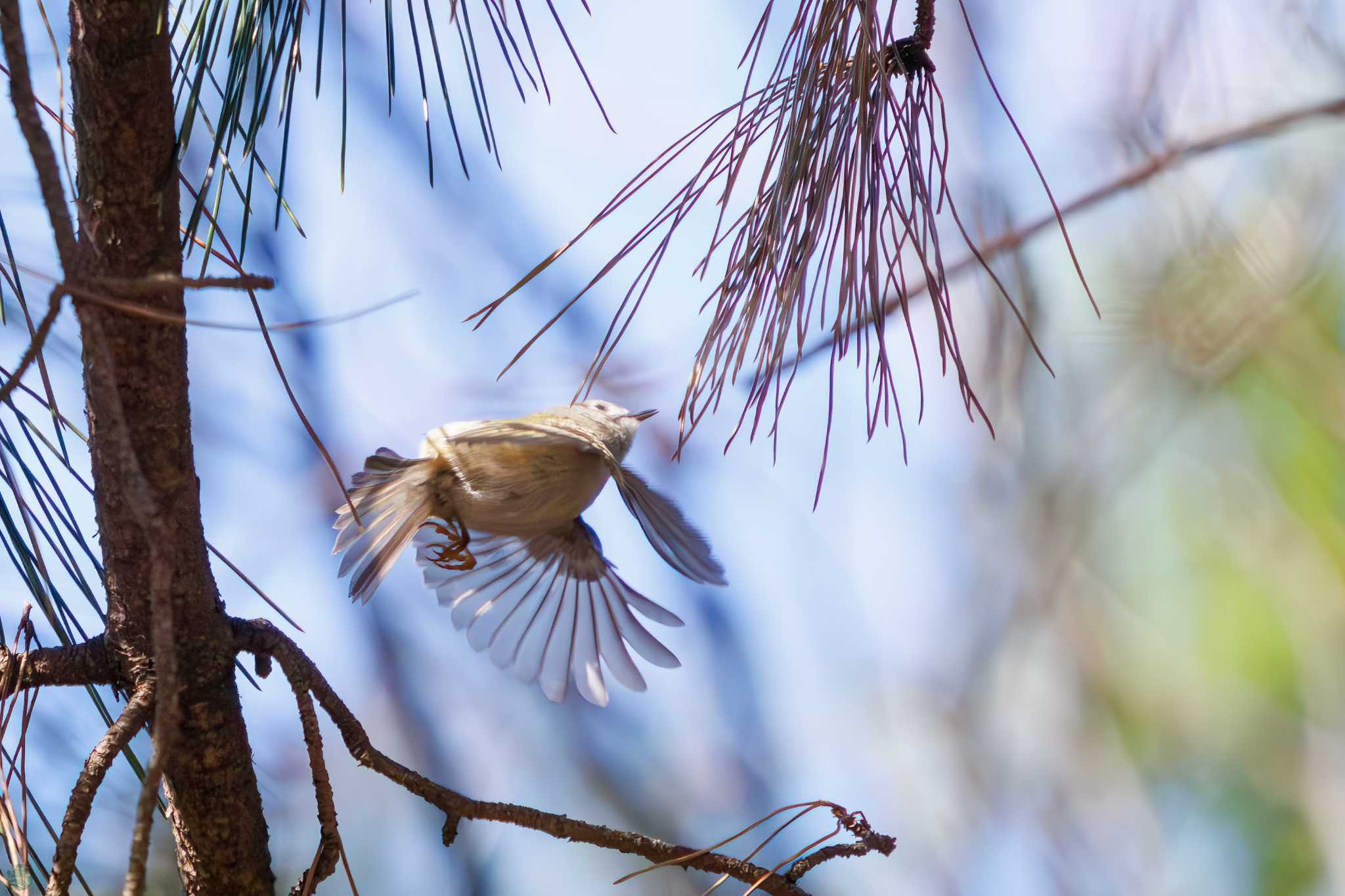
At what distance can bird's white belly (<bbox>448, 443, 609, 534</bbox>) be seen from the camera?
2.67 feet

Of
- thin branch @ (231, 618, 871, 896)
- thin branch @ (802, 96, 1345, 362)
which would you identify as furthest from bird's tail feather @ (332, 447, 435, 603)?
thin branch @ (802, 96, 1345, 362)

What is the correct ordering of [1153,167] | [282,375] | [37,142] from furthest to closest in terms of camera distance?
[1153,167], [282,375], [37,142]

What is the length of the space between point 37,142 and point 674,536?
521mm

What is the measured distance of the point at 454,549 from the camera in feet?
2.80

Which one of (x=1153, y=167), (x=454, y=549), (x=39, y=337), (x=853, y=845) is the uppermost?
(x=1153, y=167)

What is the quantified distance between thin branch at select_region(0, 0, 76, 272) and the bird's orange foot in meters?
0.56

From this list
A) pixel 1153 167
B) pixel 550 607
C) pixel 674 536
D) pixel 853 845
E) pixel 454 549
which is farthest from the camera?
pixel 1153 167

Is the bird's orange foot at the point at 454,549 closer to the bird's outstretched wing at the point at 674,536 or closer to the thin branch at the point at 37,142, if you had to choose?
the bird's outstretched wing at the point at 674,536

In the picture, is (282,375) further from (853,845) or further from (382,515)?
(382,515)

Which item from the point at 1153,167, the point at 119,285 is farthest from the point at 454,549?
the point at 1153,167

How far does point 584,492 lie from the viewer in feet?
2.75

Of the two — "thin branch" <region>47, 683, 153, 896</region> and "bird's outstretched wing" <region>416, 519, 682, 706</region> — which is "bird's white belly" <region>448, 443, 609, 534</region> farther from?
"thin branch" <region>47, 683, 153, 896</region>

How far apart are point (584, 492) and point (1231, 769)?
0.77 meters

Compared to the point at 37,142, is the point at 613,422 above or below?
above
